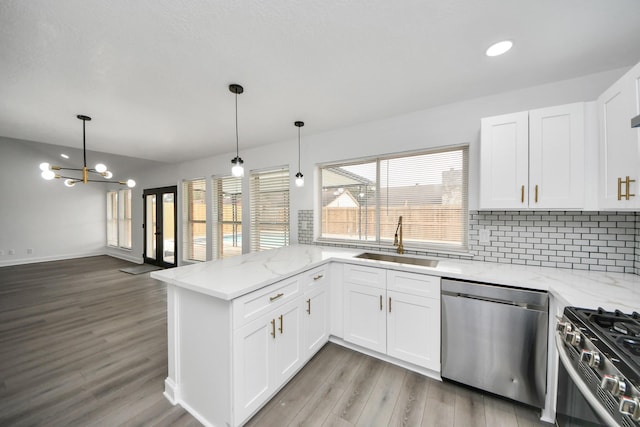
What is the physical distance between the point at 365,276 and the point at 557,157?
71.1 inches

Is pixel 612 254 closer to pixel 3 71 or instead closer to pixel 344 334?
pixel 344 334

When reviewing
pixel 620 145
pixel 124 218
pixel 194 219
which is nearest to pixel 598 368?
pixel 620 145

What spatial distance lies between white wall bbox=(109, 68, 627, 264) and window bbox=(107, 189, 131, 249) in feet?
16.3

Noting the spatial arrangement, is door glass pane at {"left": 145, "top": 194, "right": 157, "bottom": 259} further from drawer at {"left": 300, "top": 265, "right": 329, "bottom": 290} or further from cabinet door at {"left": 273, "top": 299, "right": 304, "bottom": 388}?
cabinet door at {"left": 273, "top": 299, "right": 304, "bottom": 388}

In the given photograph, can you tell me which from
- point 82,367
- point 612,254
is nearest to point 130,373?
point 82,367

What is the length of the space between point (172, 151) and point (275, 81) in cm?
332

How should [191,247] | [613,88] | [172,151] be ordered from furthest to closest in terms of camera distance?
[191,247]
[172,151]
[613,88]

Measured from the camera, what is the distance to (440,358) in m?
1.93

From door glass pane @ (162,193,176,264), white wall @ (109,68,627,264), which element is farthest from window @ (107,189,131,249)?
white wall @ (109,68,627,264)

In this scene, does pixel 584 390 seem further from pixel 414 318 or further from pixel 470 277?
pixel 414 318

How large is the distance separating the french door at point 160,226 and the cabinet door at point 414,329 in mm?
5123

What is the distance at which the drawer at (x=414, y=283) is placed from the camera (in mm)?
1945

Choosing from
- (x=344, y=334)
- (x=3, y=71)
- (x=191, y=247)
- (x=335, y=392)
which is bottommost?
(x=335, y=392)

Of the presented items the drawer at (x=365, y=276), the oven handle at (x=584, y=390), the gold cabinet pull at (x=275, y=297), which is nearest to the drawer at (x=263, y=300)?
the gold cabinet pull at (x=275, y=297)
